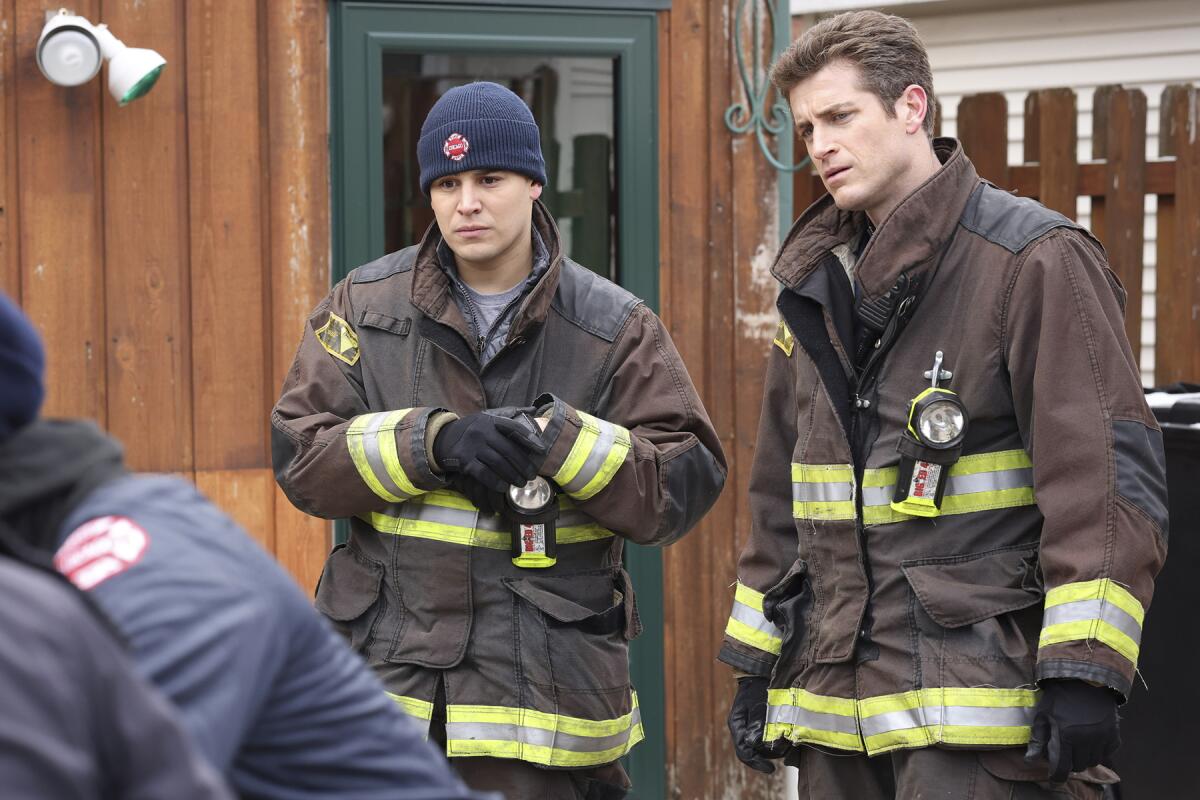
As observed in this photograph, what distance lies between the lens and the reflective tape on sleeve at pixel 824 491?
3.43 m

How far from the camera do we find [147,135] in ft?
16.0

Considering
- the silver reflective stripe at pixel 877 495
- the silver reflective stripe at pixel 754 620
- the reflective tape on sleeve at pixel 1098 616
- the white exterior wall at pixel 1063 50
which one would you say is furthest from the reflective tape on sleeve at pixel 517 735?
the white exterior wall at pixel 1063 50

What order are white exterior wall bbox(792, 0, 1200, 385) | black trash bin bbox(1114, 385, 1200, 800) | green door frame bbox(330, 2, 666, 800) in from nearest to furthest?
black trash bin bbox(1114, 385, 1200, 800) < green door frame bbox(330, 2, 666, 800) < white exterior wall bbox(792, 0, 1200, 385)

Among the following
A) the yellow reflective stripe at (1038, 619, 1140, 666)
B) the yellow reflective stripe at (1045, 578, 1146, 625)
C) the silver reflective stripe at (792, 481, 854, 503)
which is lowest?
the yellow reflective stripe at (1038, 619, 1140, 666)

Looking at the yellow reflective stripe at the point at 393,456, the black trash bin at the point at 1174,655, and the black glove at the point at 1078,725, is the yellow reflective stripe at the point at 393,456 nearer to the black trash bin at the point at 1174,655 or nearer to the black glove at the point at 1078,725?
the black glove at the point at 1078,725

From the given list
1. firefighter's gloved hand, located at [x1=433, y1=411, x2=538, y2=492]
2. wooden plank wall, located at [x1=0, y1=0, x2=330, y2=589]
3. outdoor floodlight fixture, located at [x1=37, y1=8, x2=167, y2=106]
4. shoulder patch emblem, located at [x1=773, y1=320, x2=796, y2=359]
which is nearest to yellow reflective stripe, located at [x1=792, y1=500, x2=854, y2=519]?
shoulder patch emblem, located at [x1=773, y1=320, x2=796, y2=359]

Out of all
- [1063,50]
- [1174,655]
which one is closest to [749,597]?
[1174,655]

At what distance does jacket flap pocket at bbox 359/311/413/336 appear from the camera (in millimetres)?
3781

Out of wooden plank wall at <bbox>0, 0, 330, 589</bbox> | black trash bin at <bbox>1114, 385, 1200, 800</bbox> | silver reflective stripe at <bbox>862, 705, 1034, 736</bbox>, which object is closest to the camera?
silver reflective stripe at <bbox>862, 705, 1034, 736</bbox>

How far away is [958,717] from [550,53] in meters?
2.89

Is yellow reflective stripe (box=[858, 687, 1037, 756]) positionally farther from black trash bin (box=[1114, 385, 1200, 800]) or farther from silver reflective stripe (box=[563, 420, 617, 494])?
black trash bin (box=[1114, 385, 1200, 800])

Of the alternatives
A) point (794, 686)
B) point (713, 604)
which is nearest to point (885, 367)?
point (794, 686)

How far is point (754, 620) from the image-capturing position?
12.1ft

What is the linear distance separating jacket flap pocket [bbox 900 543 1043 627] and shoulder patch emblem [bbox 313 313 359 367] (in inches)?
55.4
